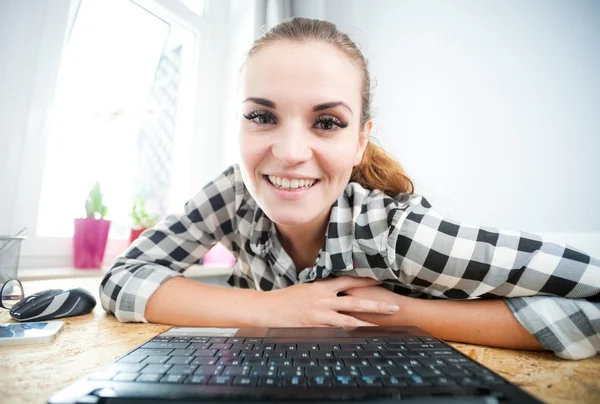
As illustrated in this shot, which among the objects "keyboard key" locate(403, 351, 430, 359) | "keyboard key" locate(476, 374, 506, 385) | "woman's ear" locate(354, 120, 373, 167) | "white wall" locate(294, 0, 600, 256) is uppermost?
"white wall" locate(294, 0, 600, 256)

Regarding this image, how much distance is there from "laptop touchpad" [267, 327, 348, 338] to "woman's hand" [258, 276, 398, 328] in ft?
0.29

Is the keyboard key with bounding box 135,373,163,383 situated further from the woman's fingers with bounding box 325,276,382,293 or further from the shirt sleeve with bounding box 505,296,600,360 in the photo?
the shirt sleeve with bounding box 505,296,600,360

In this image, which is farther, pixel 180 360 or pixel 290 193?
pixel 290 193

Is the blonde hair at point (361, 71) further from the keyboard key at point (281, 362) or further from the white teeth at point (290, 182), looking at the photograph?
the keyboard key at point (281, 362)

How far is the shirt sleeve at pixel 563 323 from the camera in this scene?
48 cm

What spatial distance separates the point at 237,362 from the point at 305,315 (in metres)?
0.26

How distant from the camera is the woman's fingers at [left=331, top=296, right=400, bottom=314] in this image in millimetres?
596

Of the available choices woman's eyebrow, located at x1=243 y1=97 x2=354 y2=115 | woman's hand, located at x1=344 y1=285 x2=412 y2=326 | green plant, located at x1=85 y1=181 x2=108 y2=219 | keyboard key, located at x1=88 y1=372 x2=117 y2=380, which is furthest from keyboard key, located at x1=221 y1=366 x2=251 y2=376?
green plant, located at x1=85 y1=181 x2=108 y2=219

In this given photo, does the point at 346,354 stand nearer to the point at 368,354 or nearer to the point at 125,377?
the point at 368,354

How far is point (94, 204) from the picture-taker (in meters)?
1.26

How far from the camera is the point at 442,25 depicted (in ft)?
4.77

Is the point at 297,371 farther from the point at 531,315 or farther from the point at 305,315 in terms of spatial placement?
the point at 531,315

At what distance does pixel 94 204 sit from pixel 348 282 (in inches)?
42.1

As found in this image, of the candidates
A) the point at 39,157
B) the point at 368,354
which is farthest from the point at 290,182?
the point at 39,157
